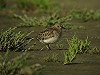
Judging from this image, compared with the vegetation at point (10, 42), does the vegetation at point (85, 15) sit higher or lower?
higher

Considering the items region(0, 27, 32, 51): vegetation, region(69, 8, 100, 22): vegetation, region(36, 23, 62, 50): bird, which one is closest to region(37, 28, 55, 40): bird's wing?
region(36, 23, 62, 50): bird

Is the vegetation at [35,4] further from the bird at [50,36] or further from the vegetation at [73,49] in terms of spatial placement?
the vegetation at [73,49]

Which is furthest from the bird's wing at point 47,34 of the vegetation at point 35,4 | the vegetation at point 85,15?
the vegetation at point 35,4

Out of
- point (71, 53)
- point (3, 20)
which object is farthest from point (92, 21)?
point (71, 53)

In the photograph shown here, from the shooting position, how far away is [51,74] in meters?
7.94

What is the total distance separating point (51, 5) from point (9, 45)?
1516 cm

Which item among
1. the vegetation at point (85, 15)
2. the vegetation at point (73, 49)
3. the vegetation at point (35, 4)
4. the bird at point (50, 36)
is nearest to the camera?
the vegetation at point (73, 49)

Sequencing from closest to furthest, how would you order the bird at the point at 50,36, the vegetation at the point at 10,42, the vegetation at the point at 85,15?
the vegetation at the point at 10,42 < the bird at the point at 50,36 < the vegetation at the point at 85,15

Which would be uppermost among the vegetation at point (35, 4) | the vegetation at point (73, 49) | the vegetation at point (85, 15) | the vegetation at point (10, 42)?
the vegetation at point (35, 4)

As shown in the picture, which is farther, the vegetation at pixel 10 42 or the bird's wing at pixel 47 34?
the bird's wing at pixel 47 34

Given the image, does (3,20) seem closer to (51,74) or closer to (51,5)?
(51,5)

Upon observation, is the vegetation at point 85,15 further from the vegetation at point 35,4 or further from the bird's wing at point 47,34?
the bird's wing at point 47,34

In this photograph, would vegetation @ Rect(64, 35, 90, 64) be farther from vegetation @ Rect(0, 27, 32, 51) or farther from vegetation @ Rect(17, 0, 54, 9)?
vegetation @ Rect(17, 0, 54, 9)

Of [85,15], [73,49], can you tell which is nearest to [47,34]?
[73,49]
